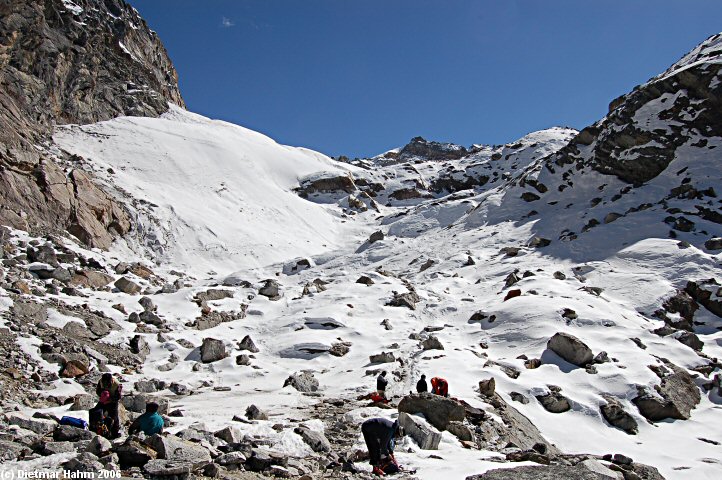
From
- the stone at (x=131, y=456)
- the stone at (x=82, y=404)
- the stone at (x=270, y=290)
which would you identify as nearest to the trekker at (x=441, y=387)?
the stone at (x=131, y=456)

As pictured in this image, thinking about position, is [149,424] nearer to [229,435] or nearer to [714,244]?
[229,435]

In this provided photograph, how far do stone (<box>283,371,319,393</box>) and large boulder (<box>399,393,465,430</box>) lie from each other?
5.56 m

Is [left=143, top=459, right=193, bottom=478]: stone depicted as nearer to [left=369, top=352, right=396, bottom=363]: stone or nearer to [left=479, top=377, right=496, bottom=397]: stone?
[left=479, top=377, right=496, bottom=397]: stone

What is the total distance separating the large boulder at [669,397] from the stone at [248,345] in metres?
17.0

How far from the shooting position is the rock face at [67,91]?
104 ft

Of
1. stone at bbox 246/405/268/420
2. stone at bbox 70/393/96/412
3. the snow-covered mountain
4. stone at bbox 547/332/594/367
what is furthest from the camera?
stone at bbox 547/332/594/367

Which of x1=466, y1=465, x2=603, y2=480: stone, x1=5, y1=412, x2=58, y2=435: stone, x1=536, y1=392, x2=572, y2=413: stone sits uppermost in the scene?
x1=536, y1=392, x2=572, y2=413: stone

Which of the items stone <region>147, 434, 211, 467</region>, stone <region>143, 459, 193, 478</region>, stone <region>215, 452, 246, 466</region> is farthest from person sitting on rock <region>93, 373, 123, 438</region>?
stone <region>143, 459, 193, 478</region>

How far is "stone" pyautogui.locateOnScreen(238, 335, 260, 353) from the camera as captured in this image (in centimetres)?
2430

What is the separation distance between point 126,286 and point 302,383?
14.2 m

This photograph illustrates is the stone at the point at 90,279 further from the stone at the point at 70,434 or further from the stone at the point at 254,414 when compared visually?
the stone at the point at 70,434

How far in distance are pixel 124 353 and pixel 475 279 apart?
2639cm

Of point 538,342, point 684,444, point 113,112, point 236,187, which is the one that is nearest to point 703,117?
point 538,342

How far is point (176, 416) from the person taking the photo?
13305 mm
